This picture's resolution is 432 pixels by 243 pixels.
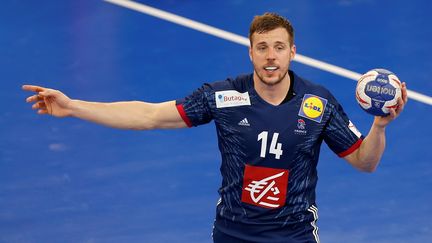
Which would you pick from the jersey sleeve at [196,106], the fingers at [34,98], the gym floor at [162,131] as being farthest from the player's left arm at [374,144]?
the gym floor at [162,131]

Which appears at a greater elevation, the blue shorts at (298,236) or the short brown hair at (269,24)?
the short brown hair at (269,24)

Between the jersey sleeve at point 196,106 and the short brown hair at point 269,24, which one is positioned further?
the jersey sleeve at point 196,106

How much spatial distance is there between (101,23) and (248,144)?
25.6 ft

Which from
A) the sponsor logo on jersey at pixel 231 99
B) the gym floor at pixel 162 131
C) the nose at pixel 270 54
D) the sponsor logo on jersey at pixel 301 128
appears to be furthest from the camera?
the gym floor at pixel 162 131

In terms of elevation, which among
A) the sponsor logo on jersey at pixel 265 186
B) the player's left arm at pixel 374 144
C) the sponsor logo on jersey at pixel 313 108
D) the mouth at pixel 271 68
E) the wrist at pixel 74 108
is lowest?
the sponsor logo on jersey at pixel 265 186

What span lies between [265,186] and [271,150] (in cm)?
29

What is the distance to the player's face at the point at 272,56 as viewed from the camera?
10.3 m

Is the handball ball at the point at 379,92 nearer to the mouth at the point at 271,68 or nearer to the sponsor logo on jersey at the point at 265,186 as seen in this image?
the mouth at the point at 271,68

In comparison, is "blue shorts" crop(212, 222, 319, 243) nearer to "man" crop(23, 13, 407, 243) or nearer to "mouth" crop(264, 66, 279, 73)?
"man" crop(23, 13, 407, 243)

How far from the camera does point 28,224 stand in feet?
46.0

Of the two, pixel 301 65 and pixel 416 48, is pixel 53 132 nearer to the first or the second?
pixel 301 65

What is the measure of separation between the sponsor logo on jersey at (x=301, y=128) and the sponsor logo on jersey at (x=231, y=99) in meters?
0.44

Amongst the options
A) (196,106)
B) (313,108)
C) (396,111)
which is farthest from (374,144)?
(196,106)

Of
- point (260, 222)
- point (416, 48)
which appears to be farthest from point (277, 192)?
point (416, 48)
